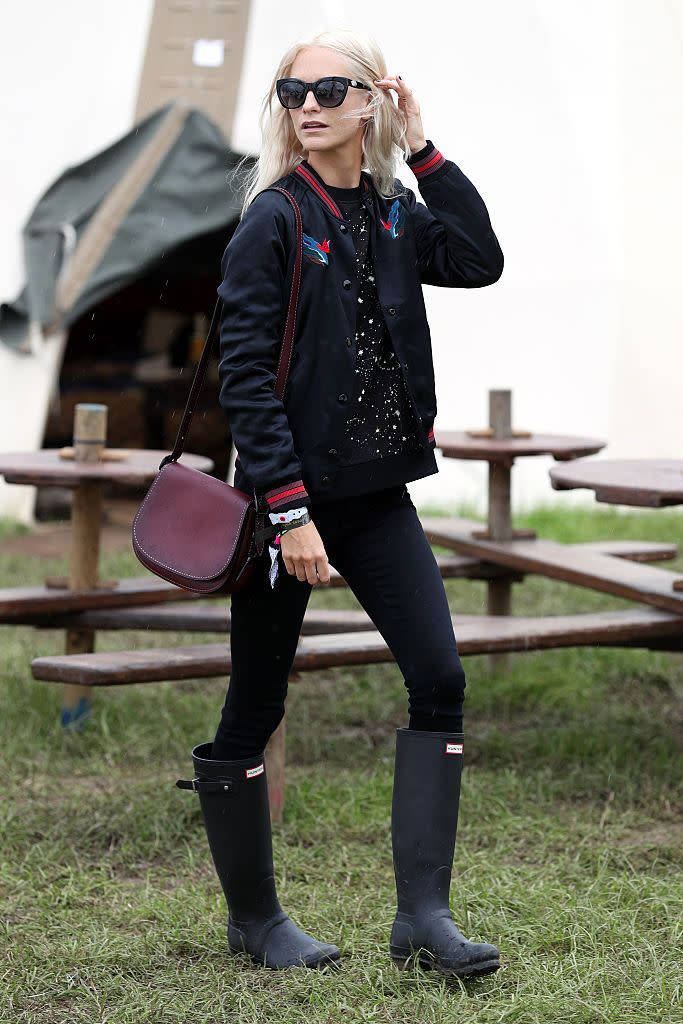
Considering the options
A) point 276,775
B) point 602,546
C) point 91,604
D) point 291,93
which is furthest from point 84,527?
point 291,93

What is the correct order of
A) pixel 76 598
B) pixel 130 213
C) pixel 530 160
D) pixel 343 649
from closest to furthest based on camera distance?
pixel 343 649
pixel 76 598
pixel 130 213
pixel 530 160

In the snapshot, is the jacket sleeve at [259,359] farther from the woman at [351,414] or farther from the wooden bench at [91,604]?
the wooden bench at [91,604]

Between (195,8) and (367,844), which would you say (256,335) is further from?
(195,8)

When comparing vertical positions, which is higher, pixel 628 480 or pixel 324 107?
pixel 324 107

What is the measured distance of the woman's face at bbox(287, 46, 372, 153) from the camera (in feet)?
8.03

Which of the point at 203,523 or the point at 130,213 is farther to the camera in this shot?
the point at 130,213

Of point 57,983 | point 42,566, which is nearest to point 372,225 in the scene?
point 57,983

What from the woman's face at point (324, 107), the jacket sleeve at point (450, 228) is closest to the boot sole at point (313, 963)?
the jacket sleeve at point (450, 228)

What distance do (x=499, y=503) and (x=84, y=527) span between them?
135 centimetres

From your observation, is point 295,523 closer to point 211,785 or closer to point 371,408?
point 371,408

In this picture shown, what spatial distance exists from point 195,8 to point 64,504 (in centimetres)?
293

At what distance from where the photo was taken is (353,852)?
333 cm

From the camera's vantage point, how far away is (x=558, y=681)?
485 cm

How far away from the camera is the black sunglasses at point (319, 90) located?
243cm
